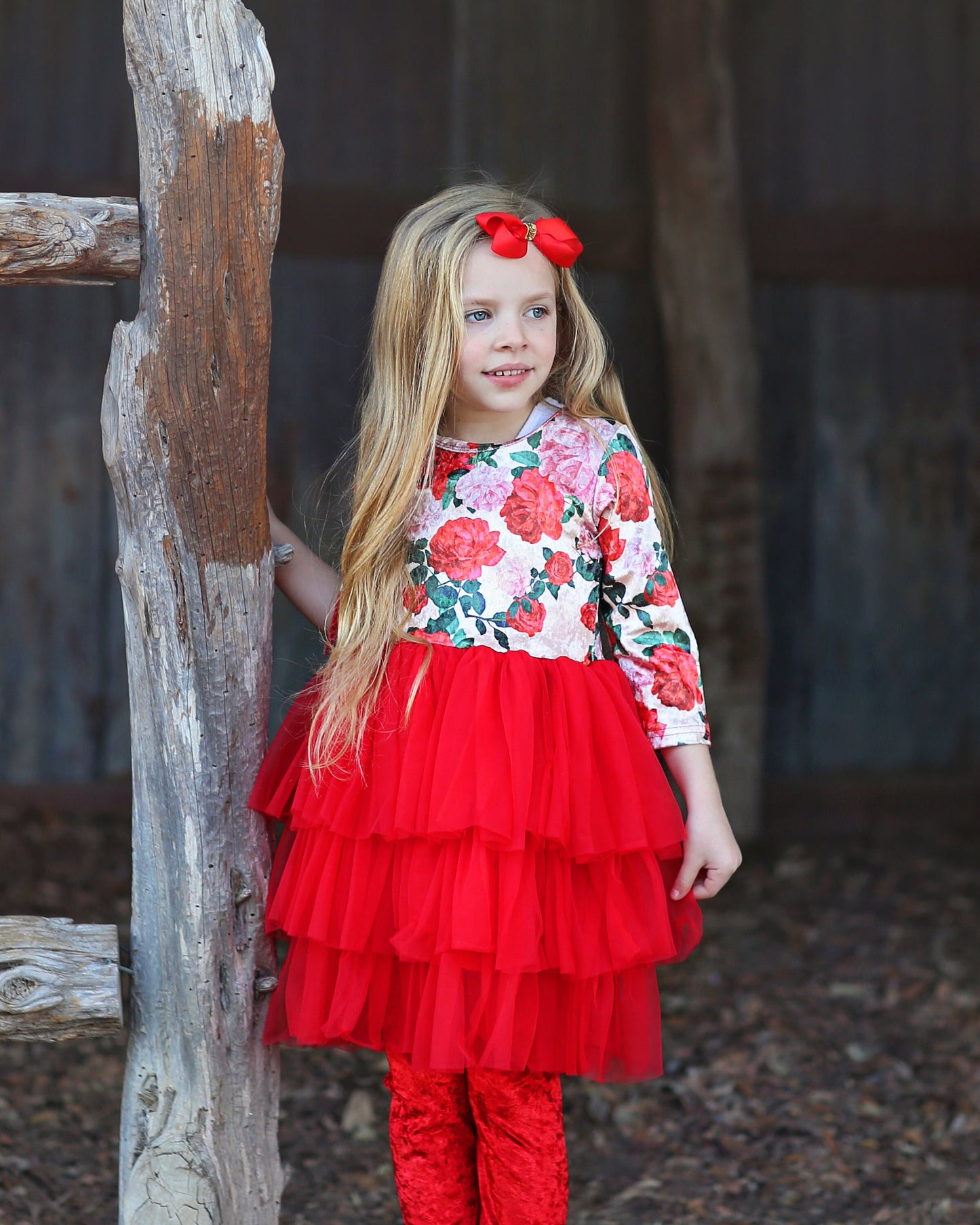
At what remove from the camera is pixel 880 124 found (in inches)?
190

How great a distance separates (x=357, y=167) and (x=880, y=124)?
1913 mm

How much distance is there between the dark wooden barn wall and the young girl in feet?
9.76

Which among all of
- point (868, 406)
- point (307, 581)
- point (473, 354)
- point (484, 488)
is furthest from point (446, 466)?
point (868, 406)

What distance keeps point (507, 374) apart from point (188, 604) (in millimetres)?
564

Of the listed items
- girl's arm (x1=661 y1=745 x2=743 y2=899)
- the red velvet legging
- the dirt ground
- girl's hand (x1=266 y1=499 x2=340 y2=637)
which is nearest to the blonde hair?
girl's hand (x1=266 y1=499 x2=340 y2=637)

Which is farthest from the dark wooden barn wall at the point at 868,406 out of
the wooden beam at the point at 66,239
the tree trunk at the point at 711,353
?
the wooden beam at the point at 66,239

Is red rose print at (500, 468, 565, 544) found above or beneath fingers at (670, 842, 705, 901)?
above

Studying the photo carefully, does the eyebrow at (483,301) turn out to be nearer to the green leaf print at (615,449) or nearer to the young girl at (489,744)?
the young girl at (489,744)

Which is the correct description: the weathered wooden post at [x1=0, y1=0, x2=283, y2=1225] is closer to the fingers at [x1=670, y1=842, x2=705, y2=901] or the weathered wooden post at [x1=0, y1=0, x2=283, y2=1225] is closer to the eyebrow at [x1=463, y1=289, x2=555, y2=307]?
the eyebrow at [x1=463, y1=289, x2=555, y2=307]

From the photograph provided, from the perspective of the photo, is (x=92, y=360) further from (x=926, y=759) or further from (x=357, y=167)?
(x=926, y=759)

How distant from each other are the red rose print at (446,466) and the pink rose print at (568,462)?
11 centimetres

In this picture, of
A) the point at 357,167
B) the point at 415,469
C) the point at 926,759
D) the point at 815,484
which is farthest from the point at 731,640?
the point at 415,469

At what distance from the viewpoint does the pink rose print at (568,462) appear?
1947 mm

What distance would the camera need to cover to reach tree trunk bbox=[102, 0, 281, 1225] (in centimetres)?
176
